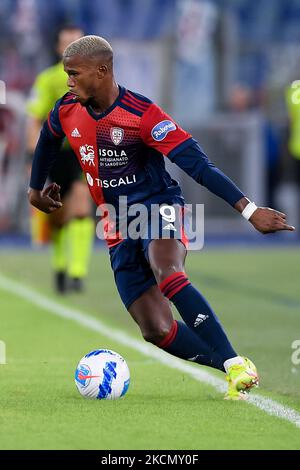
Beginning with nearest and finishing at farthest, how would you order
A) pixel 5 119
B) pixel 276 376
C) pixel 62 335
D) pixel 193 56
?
pixel 276 376 < pixel 62 335 < pixel 5 119 < pixel 193 56

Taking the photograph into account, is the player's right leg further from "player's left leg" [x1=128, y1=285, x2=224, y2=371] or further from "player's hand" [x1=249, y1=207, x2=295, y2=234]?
"player's hand" [x1=249, y1=207, x2=295, y2=234]

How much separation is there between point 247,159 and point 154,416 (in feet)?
49.3

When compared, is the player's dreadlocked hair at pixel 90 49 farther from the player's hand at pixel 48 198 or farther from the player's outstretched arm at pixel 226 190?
the player's hand at pixel 48 198

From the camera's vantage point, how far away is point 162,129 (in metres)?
6.33

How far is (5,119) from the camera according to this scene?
64.0ft

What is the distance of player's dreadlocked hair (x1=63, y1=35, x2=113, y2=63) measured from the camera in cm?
629

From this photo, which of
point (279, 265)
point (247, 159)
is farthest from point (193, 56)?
point (279, 265)

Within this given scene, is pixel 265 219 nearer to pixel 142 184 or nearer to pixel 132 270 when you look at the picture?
pixel 142 184

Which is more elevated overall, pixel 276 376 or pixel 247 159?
pixel 247 159

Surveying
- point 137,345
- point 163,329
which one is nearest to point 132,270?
point 163,329

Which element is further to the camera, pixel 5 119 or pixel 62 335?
pixel 5 119

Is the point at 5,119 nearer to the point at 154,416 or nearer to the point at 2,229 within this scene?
the point at 2,229
